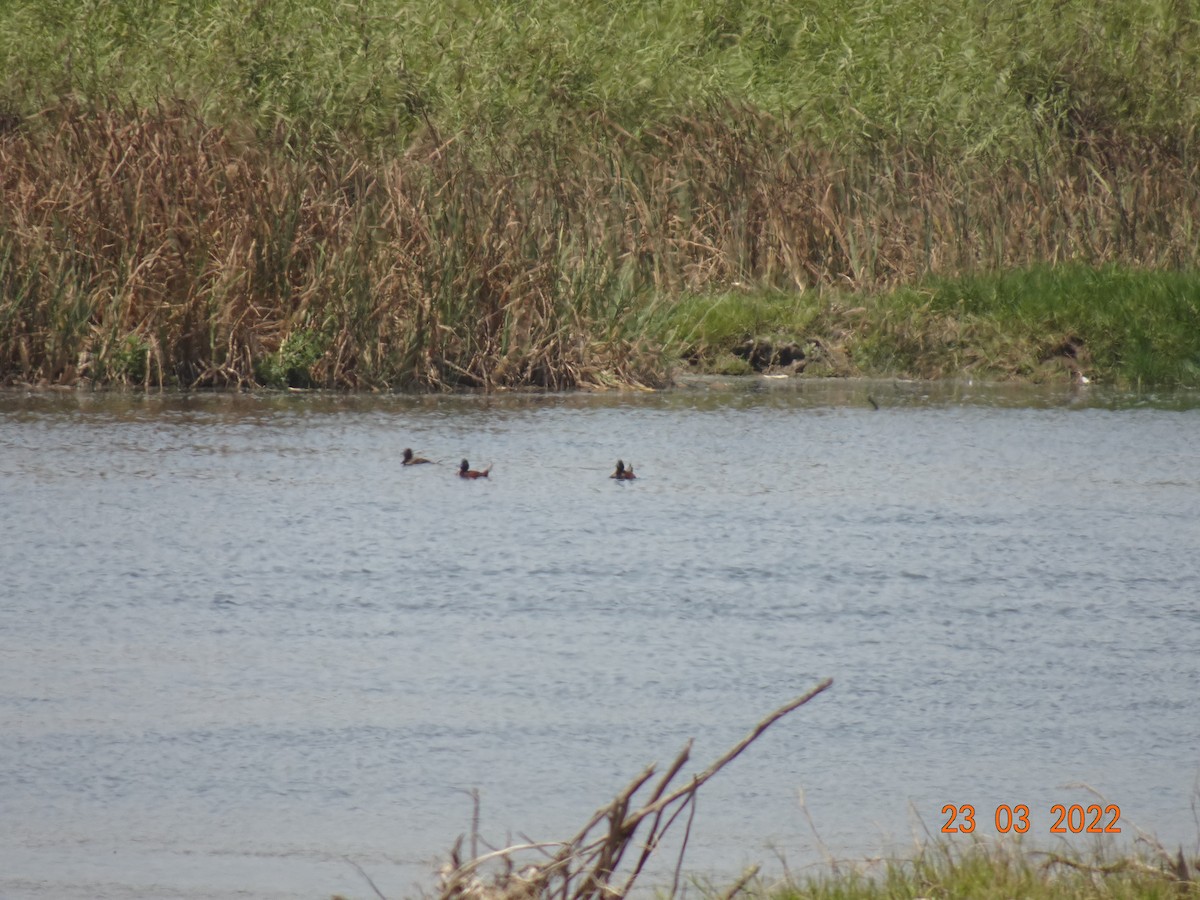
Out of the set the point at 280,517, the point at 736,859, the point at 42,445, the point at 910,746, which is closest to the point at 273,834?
the point at 736,859

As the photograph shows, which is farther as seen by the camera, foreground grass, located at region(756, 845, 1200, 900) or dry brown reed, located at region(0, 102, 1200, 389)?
dry brown reed, located at region(0, 102, 1200, 389)

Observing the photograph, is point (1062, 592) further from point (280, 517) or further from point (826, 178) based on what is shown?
point (826, 178)

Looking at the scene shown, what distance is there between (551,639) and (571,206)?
980cm

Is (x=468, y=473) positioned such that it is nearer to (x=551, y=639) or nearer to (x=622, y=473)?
(x=622, y=473)

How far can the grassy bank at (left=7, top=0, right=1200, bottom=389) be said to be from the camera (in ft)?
47.3

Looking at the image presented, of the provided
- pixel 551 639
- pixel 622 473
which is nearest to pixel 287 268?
pixel 622 473

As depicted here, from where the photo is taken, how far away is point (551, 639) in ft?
23.4

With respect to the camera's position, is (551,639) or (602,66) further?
(602,66)

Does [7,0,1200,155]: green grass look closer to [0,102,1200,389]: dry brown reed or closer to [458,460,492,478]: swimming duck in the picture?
[0,102,1200,389]: dry brown reed

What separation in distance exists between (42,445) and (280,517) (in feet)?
8.41

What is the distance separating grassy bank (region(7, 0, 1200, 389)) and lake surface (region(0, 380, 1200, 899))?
1788 millimetres
